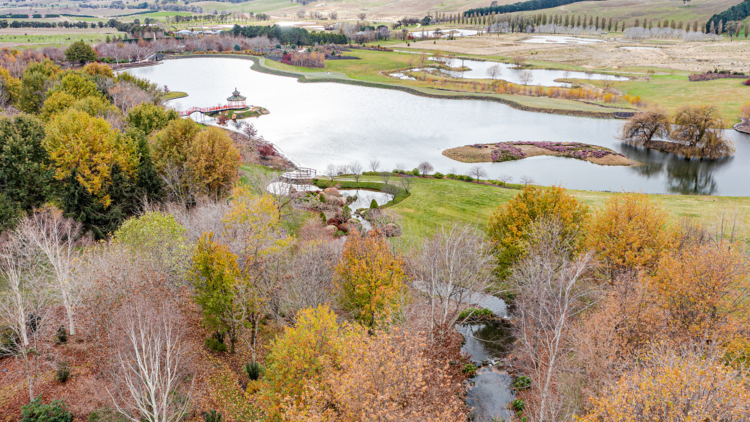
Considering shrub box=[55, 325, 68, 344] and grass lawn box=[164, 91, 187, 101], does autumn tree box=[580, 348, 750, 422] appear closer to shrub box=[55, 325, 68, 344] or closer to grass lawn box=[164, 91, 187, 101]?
shrub box=[55, 325, 68, 344]

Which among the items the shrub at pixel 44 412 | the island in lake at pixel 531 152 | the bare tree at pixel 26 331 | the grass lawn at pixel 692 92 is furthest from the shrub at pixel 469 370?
the grass lawn at pixel 692 92

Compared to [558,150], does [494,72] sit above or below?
above

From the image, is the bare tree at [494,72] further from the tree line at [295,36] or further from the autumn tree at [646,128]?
the tree line at [295,36]

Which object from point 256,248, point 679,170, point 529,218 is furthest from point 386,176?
point 679,170

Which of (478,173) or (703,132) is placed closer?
(478,173)

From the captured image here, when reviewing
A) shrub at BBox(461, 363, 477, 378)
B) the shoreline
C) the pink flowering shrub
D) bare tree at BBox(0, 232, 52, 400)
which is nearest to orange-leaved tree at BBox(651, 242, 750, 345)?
shrub at BBox(461, 363, 477, 378)

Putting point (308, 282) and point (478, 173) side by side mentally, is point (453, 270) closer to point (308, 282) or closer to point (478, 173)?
point (308, 282)
